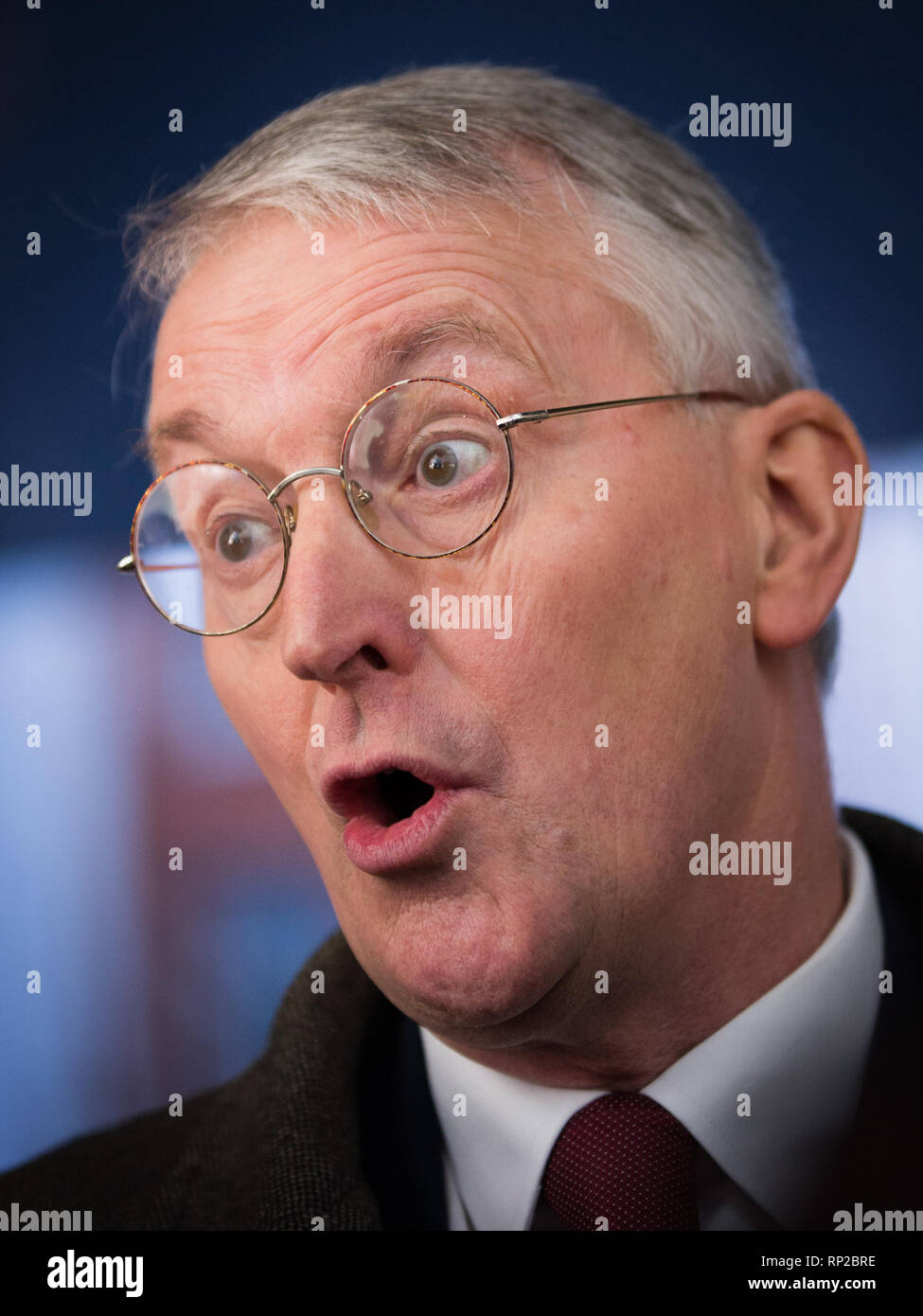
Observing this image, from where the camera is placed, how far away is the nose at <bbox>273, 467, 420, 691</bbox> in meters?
1.22

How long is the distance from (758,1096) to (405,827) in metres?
0.53

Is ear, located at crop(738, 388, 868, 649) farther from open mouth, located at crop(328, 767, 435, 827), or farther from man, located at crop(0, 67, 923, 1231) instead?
open mouth, located at crop(328, 767, 435, 827)

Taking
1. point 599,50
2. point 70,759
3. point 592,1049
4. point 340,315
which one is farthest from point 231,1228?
point 599,50

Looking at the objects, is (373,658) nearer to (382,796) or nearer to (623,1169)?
(382,796)

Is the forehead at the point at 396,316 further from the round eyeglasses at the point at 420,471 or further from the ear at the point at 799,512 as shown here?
the ear at the point at 799,512

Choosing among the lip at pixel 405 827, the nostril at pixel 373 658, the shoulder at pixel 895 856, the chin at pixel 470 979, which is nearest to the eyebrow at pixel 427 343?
the nostril at pixel 373 658

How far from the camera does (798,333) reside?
63.1 inches

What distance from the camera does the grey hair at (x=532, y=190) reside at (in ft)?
4.44

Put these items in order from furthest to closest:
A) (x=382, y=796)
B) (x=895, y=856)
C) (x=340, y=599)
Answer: (x=895, y=856), (x=382, y=796), (x=340, y=599)

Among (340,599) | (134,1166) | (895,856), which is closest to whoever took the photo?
(340,599)

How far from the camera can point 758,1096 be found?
136 centimetres

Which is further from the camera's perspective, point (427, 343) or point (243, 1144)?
point (243, 1144)

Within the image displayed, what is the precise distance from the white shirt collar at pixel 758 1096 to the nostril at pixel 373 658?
20.8 inches

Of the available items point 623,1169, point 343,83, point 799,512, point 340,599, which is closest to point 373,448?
point 340,599
